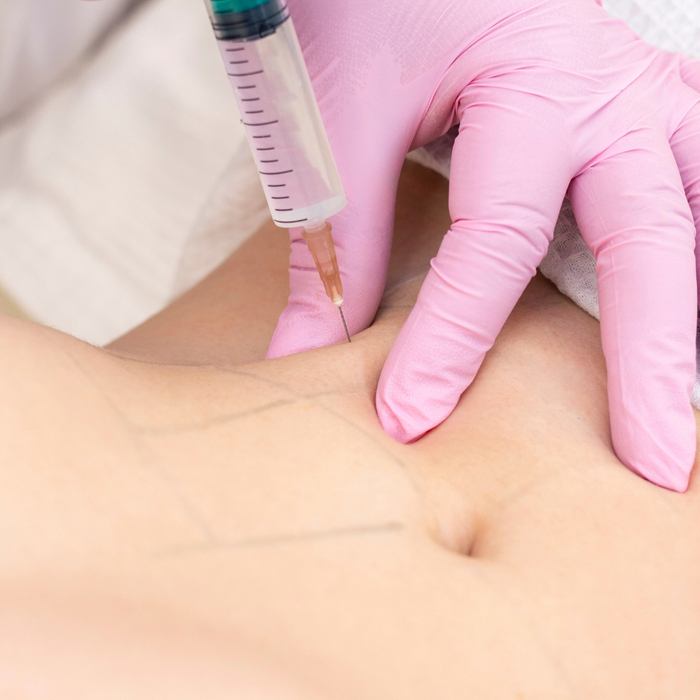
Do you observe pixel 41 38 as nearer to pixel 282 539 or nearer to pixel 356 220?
pixel 356 220

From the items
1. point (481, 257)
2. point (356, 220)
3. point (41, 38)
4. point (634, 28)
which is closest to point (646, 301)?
point (481, 257)

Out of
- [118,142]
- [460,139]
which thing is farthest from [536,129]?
[118,142]

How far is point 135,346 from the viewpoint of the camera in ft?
3.95

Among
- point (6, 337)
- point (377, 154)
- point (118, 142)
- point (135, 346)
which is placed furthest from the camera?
point (118, 142)

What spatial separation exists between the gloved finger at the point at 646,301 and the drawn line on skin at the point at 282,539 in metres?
0.39

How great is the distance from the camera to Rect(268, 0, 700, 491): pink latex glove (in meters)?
0.90

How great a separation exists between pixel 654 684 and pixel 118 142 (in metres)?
1.88

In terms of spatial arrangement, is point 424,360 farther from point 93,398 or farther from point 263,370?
point 93,398

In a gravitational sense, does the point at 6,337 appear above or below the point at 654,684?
above

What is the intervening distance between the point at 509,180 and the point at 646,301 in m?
0.26

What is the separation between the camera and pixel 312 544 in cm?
68

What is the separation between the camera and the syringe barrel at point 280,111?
Result: 809mm

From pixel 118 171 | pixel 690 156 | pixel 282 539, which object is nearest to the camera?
pixel 282 539

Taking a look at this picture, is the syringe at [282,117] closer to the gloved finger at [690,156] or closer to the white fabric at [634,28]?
the white fabric at [634,28]
